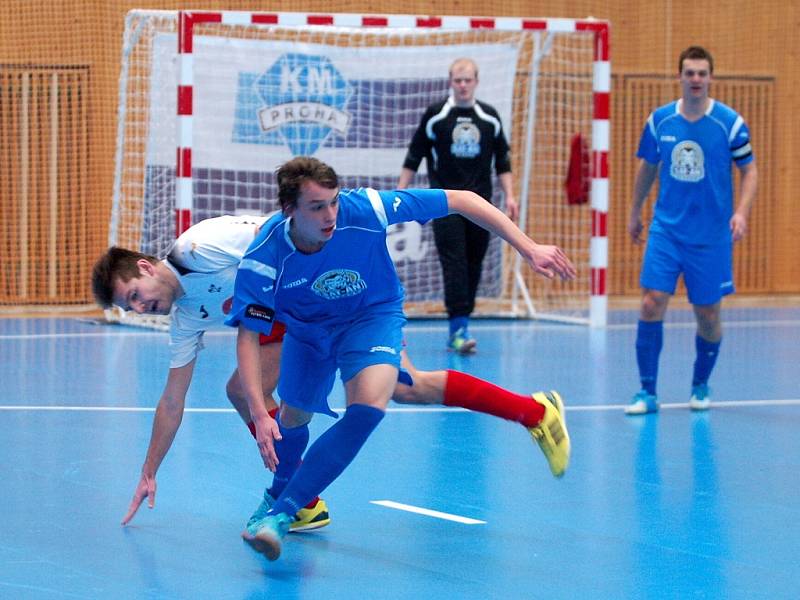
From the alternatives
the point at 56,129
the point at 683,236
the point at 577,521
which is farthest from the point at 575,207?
the point at 577,521

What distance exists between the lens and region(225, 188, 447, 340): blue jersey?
3861mm

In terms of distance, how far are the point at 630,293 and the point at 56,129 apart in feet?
20.3

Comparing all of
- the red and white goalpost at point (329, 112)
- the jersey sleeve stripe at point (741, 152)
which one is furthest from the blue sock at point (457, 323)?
the jersey sleeve stripe at point (741, 152)

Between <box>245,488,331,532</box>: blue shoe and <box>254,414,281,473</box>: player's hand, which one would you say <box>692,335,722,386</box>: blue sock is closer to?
<box>245,488,331,532</box>: blue shoe

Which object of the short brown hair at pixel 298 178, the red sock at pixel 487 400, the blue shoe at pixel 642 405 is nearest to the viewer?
the short brown hair at pixel 298 178

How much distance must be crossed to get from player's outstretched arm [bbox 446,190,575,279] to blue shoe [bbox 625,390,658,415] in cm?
280

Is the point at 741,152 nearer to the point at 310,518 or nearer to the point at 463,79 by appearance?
the point at 463,79

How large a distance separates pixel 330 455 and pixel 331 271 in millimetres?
558

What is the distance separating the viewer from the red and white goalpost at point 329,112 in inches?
428

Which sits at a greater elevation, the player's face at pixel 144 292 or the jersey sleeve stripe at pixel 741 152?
the jersey sleeve stripe at pixel 741 152

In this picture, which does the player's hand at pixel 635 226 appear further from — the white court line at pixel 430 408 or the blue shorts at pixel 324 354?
the blue shorts at pixel 324 354

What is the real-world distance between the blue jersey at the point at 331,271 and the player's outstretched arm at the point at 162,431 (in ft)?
1.74

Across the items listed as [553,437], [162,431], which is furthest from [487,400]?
[162,431]

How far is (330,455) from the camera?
3.88m
